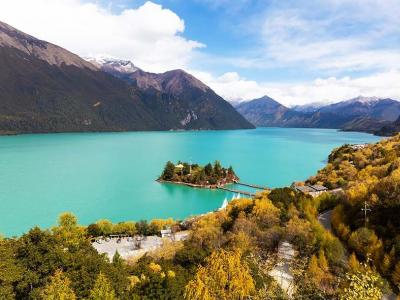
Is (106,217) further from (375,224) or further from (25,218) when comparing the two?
(375,224)

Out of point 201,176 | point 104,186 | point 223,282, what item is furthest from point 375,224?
point 104,186

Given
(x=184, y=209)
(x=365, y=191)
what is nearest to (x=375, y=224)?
(x=365, y=191)

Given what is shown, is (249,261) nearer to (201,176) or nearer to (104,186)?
(104,186)

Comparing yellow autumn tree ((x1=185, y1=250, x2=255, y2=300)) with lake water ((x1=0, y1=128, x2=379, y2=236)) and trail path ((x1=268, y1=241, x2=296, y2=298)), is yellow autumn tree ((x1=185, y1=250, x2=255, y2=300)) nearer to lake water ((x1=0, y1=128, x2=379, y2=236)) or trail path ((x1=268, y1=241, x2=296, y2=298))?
trail path ((x1=268, y1=241, x2=296, y2=298))

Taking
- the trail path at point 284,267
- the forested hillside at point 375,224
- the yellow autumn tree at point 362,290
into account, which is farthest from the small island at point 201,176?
the yellow autumn tree at point 362,290

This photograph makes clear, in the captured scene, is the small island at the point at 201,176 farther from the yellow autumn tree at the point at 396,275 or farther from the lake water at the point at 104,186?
the yellow autumn tree at the point at 396,275

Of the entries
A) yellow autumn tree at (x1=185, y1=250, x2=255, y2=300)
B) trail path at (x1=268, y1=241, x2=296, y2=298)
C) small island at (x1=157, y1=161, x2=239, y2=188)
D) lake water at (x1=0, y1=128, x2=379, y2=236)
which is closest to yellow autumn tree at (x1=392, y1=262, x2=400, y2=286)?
trail path at (x1=268, y1=241, x2=296, y2=298)
